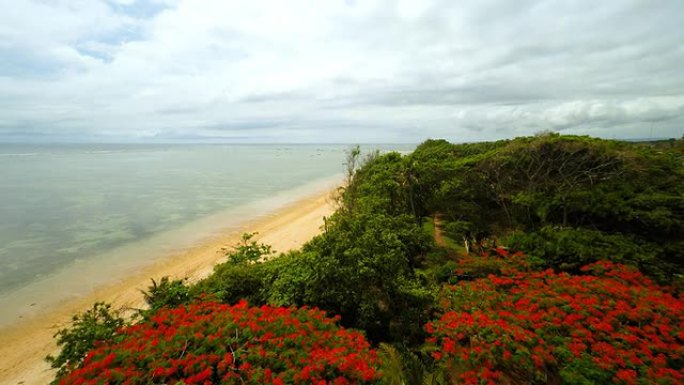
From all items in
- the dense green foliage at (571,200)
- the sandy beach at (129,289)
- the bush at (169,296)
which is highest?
the dense green foliage at (571,200)

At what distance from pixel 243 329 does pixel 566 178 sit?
17.0m

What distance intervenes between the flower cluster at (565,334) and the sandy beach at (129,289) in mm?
12004

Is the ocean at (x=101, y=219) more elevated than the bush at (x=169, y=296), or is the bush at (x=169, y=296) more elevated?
the bush at (x=169, y=296)

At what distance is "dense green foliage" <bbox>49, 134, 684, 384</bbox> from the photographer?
7.88m

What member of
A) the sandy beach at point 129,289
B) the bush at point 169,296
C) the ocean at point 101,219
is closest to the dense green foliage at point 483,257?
the bush at point 169,296

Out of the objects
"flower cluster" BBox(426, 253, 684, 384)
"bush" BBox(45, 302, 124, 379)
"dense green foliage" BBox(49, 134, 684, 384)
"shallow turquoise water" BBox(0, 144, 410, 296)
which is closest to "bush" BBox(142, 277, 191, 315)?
"dense green foliage" BBox(49, 134, 684, 384)

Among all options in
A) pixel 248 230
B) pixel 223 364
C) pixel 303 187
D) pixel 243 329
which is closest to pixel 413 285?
pixel 243 329

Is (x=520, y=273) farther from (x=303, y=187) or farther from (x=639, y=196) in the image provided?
(x=303, y=187)

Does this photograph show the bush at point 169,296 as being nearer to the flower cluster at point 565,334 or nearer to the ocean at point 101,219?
the flower cluster at point 565,334

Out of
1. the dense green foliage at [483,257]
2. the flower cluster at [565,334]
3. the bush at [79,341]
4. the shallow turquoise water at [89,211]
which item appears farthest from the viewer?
the shallow turquoise water at [89,211]

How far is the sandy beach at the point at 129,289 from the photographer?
36.9 feet

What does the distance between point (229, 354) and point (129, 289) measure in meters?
14.0

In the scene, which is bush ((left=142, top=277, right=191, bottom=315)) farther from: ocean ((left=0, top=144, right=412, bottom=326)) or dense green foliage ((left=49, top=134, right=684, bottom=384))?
ocean ((left=0, top=144, right=412, bottom=326))

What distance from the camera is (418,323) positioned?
31.7 feet
